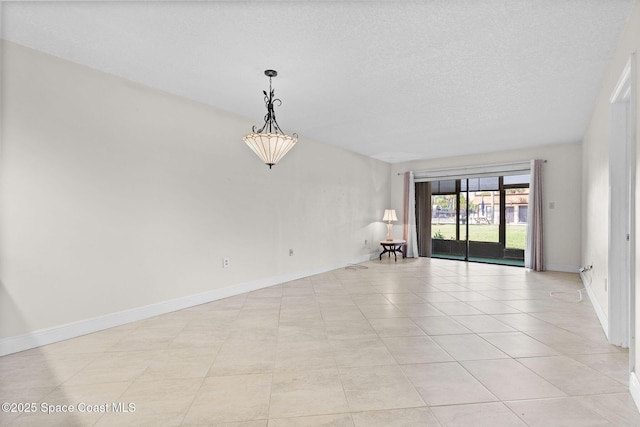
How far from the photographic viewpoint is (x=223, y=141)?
4258mm

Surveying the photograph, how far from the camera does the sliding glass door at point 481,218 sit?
7.47 meters

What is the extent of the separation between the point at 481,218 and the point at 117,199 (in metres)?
7.82

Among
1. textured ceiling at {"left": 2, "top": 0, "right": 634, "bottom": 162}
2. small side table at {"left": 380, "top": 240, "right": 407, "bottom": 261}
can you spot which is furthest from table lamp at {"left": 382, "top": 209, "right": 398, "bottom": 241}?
textured ceiling at {"left": 2, "top": 0, "right": 634, "bottom": 162}

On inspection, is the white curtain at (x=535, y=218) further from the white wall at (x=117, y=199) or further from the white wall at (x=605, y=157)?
the white wall at (x=117, y=199)

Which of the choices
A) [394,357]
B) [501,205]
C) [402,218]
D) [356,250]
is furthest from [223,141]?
[501,205]

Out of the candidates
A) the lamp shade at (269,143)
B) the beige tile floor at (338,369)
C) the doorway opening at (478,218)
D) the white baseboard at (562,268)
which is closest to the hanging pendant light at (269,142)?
the lamp shade at (269,143)

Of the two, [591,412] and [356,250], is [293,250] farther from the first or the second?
[591,412]

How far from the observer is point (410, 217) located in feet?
27.0

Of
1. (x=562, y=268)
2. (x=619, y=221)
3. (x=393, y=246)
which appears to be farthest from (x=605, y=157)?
(x=393, y=246)

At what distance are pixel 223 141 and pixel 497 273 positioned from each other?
5635 mm

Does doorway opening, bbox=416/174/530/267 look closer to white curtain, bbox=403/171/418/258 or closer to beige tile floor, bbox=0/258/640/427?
white curtain, bbox=403/171/418/258

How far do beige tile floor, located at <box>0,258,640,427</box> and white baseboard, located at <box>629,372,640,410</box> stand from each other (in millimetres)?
45

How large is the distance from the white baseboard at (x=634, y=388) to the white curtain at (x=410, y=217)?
20.6ft

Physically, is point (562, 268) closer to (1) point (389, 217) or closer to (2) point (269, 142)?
(1) point (389, 217)
